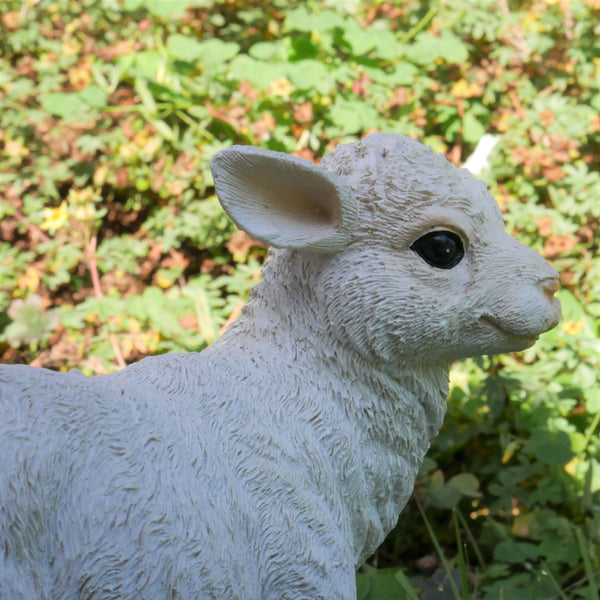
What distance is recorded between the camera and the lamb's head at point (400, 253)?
1.18 m

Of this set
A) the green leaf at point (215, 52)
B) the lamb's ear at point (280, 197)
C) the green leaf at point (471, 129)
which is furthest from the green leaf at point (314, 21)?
the lamb's ear at point (280, 197)

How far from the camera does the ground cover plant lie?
2662 millimetres

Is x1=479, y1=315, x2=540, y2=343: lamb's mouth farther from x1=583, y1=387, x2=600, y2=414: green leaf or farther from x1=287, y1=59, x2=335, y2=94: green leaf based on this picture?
x1=287, y1=59, x2=335, y2=94: green leaf

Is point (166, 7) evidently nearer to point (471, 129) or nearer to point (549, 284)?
point (471, 129)

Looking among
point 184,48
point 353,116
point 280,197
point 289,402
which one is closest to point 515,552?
point 289,402

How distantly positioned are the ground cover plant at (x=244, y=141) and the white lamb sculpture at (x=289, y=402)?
4.10ft

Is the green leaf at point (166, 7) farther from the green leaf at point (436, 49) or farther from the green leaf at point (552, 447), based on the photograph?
the green leaf at point (552, 447)

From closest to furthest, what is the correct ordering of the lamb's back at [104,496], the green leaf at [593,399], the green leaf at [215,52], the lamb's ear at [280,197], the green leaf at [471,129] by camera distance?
1. the lamb's back at [104,496]
2. the lamb's ear at [280,197]
3. the green leaf at [593,399]
4. the green leaf at [215,52]
5. the green leaf at [471,129]

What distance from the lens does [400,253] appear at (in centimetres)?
120

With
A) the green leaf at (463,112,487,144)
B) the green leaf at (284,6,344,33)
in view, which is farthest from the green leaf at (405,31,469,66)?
the green leaf at (284,6,344,33)

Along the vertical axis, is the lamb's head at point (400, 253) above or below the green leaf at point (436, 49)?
above

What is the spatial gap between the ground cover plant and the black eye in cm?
130

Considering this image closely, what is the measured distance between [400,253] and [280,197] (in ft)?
0.71

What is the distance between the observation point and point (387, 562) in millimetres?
2342
